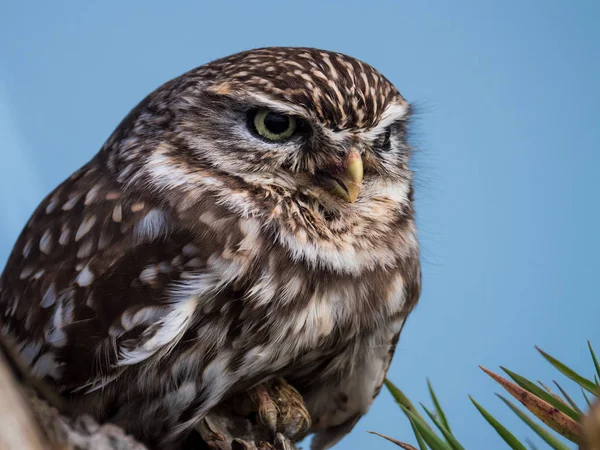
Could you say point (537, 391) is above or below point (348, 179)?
below

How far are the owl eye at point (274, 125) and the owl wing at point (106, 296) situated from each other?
34 cm

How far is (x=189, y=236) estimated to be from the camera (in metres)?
1.72

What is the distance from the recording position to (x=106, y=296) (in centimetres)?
171

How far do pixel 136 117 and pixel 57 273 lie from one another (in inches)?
20.7

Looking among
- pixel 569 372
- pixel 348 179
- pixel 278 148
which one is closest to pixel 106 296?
pixel 278 148

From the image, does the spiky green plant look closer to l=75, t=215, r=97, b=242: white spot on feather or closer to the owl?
the owl

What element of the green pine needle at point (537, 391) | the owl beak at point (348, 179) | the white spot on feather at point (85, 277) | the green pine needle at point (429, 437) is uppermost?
the owl beak at point (348, 179)

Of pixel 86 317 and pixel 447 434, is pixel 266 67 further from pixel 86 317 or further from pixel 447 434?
pixel 447 434

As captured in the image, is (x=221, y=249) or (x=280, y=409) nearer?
(x=221, y=249)

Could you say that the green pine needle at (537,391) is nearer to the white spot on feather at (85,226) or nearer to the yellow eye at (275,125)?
the yellow eye at (275,125)

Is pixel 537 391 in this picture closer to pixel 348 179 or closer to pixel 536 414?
pixel 536 414

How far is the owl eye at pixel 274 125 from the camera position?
6.00 feet

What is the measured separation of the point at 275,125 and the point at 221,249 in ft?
1.21

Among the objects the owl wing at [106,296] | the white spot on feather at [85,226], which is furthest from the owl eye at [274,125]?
the white spot on feather at [85,226]
